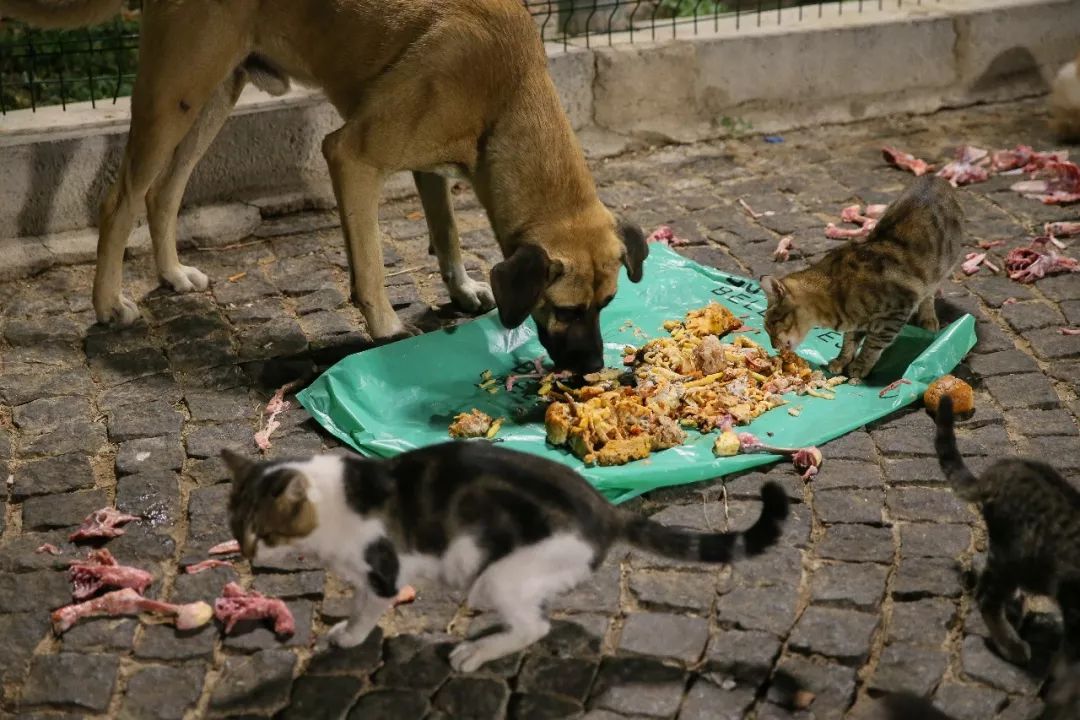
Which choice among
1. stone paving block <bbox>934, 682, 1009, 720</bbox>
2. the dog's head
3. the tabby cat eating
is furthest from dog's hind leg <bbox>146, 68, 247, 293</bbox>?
stone paving block <bbox>934, 682, 1009, 720</bbox>

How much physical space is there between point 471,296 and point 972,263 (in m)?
2.78

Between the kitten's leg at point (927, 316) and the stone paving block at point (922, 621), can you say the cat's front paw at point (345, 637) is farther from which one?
the kitten's leg at point (927, 316)

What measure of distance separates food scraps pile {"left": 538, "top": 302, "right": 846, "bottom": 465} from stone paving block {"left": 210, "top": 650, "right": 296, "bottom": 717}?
1.65 m

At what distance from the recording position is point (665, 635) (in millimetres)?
4562

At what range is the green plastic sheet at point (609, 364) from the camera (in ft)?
18.3

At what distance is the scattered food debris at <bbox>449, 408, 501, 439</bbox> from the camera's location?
19.0 feet

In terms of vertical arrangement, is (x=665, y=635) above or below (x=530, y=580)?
below

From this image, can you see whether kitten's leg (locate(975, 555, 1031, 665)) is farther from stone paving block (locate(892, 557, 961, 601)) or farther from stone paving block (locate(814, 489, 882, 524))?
stone paving block (locate(814, 489, 882, 524))

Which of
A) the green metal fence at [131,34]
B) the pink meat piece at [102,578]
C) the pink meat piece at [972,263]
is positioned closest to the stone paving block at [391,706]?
the pink meat piece at [102,578]

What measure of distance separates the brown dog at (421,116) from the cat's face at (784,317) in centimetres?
64

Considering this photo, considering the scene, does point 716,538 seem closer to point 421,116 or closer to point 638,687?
Result: point 638,687

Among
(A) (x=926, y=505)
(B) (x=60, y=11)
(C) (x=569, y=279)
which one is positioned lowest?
(A) (x=926, y=505)

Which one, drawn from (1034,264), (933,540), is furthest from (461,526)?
(1034,264)

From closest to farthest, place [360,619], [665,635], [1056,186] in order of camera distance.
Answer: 1. [360,619]
2. [665,635]
3. [1056,186]
